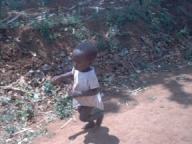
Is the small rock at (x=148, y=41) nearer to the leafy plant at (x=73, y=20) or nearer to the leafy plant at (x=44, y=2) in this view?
the leafy plant at (x=73, y=20)

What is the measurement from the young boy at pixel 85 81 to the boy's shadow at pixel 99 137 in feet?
0.62

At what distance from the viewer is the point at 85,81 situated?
3.94 m

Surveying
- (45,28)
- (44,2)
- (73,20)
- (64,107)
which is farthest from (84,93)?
(44,2)

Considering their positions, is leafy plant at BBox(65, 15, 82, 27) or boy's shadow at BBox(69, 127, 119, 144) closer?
boy's shadow at BBox(69, 127, 119, 144)

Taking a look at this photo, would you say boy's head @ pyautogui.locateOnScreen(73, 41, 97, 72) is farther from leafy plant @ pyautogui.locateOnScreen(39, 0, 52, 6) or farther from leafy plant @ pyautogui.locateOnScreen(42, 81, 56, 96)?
leafy plant @ pyautogui.locateOnScreen(39, 0, 52, 6)

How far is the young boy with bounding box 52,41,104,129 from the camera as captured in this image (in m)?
3.85

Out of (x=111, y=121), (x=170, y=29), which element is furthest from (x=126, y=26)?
(x=111, y=121)

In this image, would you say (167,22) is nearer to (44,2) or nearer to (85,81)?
(44,2)

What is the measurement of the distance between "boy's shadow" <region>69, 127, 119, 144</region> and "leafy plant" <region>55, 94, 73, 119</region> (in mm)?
644

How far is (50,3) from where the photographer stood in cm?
782

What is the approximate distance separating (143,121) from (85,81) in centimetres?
103

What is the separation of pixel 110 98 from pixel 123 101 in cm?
26

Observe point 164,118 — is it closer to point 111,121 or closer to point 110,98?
point 111,121

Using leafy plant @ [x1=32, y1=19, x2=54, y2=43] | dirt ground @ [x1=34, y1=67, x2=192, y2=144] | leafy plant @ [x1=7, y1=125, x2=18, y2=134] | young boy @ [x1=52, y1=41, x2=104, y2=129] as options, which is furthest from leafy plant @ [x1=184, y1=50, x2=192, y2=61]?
leafy plant @ [x1=7, y1=125, x2=18, y2=134]
